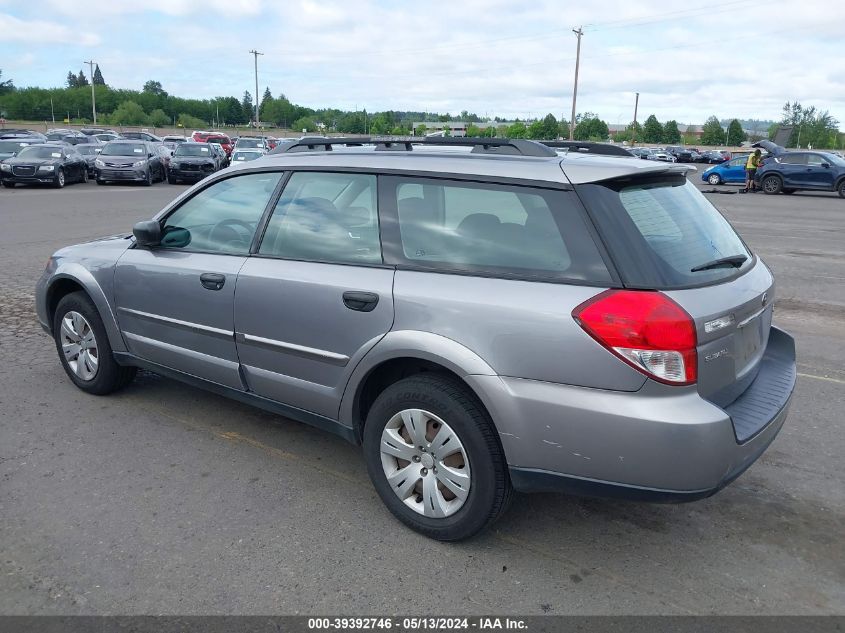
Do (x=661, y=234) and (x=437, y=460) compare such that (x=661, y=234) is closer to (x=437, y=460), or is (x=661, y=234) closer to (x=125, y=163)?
(x=437, y=460)

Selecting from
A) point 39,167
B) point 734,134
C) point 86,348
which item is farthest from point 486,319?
point 734,134

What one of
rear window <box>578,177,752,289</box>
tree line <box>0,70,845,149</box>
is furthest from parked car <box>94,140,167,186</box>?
tree line <box>0,70,845,149</box>

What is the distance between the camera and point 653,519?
11.7ft

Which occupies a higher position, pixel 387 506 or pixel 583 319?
pixel 583 319

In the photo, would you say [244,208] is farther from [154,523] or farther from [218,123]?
[218,123]

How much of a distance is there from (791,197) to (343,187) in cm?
2593

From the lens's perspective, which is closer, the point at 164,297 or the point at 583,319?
the point at 583,319

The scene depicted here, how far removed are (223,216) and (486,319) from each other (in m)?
2.05

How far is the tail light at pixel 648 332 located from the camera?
274cm

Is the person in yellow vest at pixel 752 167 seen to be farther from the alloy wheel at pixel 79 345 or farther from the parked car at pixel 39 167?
the alloy wheel at pixel 79 345

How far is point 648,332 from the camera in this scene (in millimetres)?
2738

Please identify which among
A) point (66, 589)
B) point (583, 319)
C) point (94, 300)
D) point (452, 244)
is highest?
point (452, 244)

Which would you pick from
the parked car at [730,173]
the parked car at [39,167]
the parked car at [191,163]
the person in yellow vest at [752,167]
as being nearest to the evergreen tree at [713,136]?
the parked car at [730,173]

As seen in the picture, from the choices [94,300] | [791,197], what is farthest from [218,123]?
[94,300]
